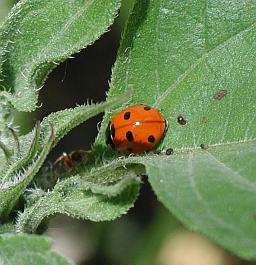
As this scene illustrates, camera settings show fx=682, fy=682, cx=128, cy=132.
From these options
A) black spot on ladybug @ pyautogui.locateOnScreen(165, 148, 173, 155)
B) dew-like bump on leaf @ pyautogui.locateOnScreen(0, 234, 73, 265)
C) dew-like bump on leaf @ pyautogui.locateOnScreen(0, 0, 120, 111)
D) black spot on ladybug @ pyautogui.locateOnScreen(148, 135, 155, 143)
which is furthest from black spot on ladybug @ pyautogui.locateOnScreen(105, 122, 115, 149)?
dew-like bump on leaf @ pyautogui.locateOnScreen(0, 234, 73, 265)

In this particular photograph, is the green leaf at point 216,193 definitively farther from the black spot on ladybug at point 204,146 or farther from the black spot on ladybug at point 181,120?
the black spot on ladybug at point 181,120

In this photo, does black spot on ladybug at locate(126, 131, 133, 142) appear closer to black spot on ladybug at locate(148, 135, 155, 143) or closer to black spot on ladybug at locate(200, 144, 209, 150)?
black spot on ladybug at locate(148, 135, 155, 143)

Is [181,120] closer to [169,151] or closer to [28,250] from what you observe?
[169,151]

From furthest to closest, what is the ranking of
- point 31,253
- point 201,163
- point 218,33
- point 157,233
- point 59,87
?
point 59,87 → point 157,233 → point 218,33 → point 201,163 → point 31,253

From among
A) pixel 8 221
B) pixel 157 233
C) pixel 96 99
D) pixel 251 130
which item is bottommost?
pixel 157 233

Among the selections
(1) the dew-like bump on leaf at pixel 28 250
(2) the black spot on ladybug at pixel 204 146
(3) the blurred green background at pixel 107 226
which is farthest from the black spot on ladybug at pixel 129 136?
(3) the blurred green background at pixel 107 226

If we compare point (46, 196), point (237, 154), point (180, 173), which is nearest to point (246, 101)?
point (237, 154)

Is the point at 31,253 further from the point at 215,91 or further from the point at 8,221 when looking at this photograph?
the point at 215,91
